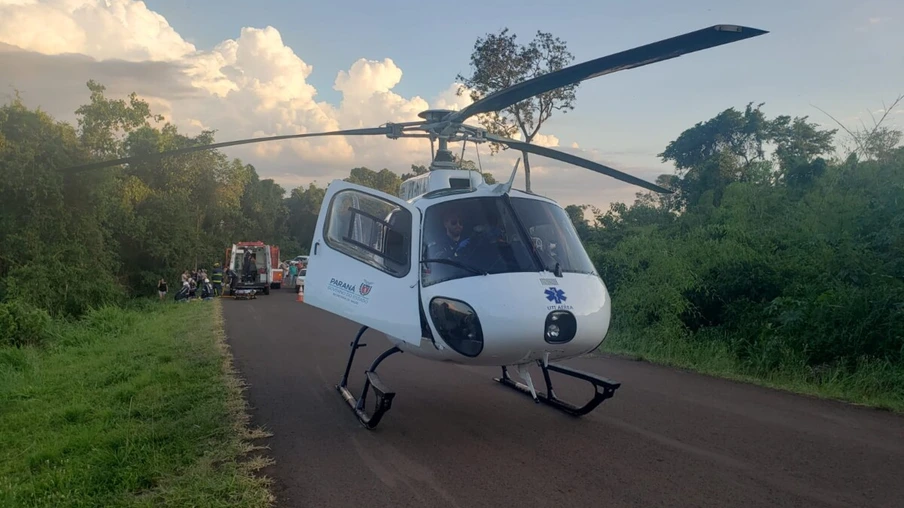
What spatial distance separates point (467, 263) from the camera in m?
5.52

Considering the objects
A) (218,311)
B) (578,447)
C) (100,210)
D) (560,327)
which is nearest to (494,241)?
(560,327)

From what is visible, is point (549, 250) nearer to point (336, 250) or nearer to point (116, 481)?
point (336, 250)

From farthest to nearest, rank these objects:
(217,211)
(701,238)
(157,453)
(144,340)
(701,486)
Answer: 1. (217,211)
2. (701,238)
3. (144,340)
4. (157,453)
5. (701,486)

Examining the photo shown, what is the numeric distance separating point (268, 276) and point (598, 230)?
17745 millimetres

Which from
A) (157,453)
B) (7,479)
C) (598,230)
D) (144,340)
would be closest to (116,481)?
(157,453)

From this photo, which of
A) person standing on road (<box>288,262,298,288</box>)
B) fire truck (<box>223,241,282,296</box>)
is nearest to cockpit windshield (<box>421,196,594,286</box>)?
fire truck (<box>223,241,282,296</box>)

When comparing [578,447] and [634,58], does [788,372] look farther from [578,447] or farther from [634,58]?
[634,58]

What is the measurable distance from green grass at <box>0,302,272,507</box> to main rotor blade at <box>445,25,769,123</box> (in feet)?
12.0

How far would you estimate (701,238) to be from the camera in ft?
48.4

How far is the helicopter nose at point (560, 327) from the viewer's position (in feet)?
17.0

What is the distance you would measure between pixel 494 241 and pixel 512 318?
0.84 meters

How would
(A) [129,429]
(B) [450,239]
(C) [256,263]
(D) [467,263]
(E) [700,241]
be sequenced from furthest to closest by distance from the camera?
(C) [256,263]
(E) [700,241]
(A) [129,429]
(B) [450,239]
(D) [467,263]

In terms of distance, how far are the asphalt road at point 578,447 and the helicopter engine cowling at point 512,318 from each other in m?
0.94

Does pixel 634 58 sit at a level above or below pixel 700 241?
above
